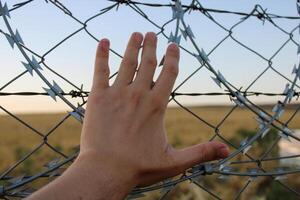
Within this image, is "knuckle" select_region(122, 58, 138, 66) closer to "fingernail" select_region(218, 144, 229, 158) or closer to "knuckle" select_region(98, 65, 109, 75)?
"knuckle" select_region(98, 65, 109, 75)

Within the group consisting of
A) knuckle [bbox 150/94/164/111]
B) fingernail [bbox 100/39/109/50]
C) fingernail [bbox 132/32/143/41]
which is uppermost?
fingernail [bbox 132/32/143/41]

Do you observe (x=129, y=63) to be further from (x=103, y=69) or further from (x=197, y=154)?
(x=197, y=154)

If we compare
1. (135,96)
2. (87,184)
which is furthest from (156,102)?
(87,184)

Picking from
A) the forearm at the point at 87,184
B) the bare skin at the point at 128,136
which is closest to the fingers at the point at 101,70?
the bare skin at the point at 128,136

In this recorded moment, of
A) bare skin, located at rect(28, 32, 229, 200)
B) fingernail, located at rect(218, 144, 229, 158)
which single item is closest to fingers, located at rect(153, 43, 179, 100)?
bare skin, located at rect(28, 32, 229, 200)

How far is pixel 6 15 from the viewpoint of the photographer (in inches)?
35.3

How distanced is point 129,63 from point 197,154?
0.16 metres

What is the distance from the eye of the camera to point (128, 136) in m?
0.76

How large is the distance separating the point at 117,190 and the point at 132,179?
25 mm

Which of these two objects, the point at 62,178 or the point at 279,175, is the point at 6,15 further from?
the point at 279,175

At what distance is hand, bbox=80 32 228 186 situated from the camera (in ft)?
2.48

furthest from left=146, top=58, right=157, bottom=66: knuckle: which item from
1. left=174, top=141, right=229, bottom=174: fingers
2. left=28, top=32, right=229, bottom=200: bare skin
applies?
left=174, top=141, right=229, bottom=174: fingers

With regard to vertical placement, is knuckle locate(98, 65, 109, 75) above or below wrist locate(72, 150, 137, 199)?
above

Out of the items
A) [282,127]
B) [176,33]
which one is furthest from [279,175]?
[176,33]
